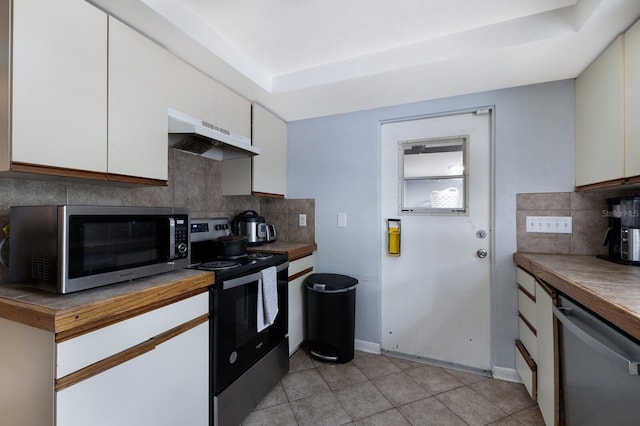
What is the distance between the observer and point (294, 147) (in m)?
2.68

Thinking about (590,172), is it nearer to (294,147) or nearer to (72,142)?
(294,147)

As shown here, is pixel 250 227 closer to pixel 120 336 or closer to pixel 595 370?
pixel 120 336

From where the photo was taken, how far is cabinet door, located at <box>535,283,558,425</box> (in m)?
1.33

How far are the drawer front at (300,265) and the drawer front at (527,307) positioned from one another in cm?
156

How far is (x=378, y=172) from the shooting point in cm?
237

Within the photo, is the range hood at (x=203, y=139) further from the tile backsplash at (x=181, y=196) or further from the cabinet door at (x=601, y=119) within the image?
the cabinet door at (x=601, y=119)

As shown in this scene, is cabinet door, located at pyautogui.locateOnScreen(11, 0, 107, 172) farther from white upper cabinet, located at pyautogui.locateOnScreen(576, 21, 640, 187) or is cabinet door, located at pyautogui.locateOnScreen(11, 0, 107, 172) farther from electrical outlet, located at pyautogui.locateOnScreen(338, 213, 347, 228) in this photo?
white upper cabinet, located at pyautogui.locateOnScreen(576, 21, 640, 187)

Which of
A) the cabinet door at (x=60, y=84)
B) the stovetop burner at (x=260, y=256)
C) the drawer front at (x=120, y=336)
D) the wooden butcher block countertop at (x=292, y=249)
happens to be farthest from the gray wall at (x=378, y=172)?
the cabinet door at (x=60, y=84)

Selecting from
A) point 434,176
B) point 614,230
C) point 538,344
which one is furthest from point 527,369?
point 434,176

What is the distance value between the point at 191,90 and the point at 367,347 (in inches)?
91.0

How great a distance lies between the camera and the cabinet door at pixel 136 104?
1.27 m

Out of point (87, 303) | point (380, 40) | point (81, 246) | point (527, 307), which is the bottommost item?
point (527, 307)

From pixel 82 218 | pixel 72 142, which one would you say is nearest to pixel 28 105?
pixel 72 142

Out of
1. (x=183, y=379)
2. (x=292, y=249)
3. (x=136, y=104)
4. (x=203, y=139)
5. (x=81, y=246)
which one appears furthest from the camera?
(x=292, y=249)
